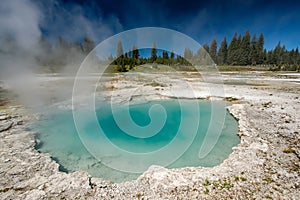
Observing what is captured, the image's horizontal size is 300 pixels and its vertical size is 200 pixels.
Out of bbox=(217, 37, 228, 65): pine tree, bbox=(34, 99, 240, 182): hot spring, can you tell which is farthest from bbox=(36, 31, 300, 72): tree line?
bbox=(34, 99, 240, 182): hot spring

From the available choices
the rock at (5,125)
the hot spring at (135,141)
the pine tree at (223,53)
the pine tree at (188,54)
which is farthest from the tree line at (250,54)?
the rock at (5,125)

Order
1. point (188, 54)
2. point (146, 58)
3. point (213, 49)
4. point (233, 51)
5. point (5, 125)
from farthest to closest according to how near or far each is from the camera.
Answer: point (188, 54) → point (213, 49) → point (146, 58) → point (233, 51) → point (5, 125)

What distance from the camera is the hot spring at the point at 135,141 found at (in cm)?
588

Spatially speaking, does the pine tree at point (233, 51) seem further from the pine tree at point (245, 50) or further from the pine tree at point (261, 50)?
the pine tree at point (261, 50)

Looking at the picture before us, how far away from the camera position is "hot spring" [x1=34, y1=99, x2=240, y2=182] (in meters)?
5.88

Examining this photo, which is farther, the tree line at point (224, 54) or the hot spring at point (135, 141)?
the tree line at point (224, 54)

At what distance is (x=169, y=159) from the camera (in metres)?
6.36

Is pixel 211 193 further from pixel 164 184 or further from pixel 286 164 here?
pixel 286 164

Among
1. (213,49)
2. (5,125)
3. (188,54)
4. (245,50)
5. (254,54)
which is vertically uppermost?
Result: (213,49)

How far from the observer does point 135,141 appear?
26.6ft

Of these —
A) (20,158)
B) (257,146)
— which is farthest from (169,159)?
(20,158)

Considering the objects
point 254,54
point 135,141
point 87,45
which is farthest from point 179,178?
point 254,54

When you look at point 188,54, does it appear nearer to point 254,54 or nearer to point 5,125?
point 254,54

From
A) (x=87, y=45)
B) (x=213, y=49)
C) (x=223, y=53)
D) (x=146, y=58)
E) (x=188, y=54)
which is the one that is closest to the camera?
(x=87, y=45)
